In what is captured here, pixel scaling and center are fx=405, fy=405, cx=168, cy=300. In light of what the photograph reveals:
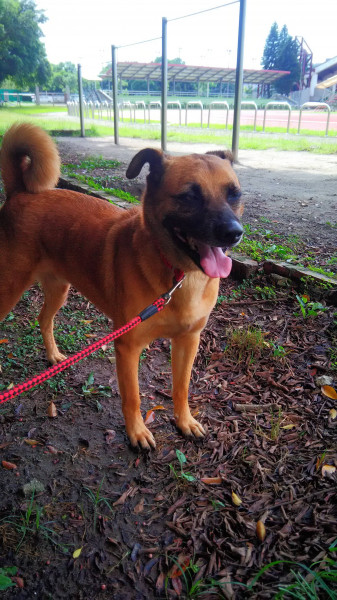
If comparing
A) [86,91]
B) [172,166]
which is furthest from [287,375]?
[86,91]

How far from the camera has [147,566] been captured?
1693 millimetres

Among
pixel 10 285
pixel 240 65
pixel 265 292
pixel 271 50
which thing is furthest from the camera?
pixel 271 50

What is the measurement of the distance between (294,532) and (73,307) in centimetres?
290

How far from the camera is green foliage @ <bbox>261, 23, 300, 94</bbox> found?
177 ft

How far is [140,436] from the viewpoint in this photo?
234 cm

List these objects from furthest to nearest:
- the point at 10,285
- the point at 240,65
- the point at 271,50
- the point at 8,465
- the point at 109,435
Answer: the point at 271,50
the point at 240,65
the point at 10,285
the point at 109,435
the point at 8,465

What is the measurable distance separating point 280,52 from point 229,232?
6617cm

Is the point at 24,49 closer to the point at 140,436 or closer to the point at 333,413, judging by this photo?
the point at 140,436

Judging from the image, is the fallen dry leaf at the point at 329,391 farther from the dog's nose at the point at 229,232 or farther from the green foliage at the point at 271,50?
the green foliage at the point at 271,50

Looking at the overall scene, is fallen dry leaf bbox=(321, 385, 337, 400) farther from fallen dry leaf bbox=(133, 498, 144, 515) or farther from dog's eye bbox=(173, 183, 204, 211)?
dog's eye bbox=(173, 183, 204, 211)

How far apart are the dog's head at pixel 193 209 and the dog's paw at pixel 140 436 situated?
3.25 feet

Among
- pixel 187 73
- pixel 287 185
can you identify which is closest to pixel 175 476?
pixel 287 185

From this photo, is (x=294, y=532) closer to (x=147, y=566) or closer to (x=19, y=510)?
(x=147, y=566)

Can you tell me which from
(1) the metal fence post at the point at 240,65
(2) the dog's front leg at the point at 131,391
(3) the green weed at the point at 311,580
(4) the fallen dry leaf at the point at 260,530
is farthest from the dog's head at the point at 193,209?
(1) the metal fence post at the point at 240,65
